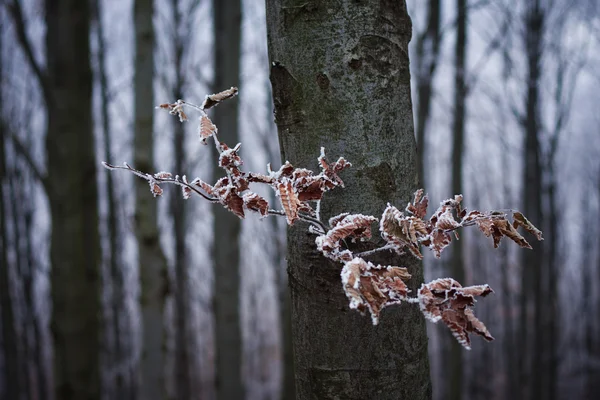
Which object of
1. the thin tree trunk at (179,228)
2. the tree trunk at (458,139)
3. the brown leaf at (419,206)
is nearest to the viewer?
the brown leaf at (419,206)

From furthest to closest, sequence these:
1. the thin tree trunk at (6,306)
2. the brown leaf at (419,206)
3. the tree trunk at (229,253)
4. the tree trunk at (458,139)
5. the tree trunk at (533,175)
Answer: the thin tree trunk at (6,306) → the tree trunk at (533,175) → the tree trunk at (458,139) → the tree trunk at (229,253) → the brown leaf at (419,206)

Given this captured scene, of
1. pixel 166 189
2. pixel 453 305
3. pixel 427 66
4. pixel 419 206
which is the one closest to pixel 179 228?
pixel 166 189

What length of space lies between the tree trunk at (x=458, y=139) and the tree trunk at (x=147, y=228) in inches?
138

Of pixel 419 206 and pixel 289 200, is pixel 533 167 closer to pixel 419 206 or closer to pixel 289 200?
pixel 419 206

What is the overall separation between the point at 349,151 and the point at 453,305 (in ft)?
1.28

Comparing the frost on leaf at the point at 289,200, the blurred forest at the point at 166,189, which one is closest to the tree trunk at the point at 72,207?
the blurred forest at the point at 166,189

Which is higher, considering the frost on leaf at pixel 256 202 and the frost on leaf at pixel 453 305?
the frost on leaf at pixel 256 202

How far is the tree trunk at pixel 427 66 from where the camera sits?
5629 mm

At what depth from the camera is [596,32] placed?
23.7 feet

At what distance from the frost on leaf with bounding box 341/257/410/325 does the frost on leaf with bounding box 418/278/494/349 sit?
0.17 feet

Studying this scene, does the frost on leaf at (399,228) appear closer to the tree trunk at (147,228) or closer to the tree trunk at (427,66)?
the tree trunk at (147,228)

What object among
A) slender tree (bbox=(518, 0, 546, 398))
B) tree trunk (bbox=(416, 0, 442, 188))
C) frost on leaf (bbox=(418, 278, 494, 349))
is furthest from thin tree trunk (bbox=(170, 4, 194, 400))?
frost on leaf (bbox=(418, 278, 494, 349))

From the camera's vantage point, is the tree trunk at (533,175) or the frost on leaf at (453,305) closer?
the frost on leaf at (453,305)

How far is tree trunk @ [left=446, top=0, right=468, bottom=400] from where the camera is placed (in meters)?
5.55
